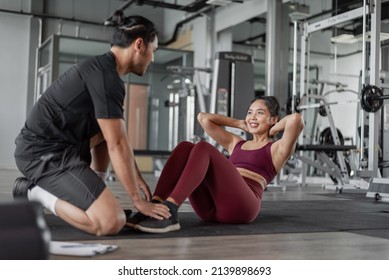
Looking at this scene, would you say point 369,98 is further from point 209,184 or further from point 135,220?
point 135,220

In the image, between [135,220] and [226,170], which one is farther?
[226,170]

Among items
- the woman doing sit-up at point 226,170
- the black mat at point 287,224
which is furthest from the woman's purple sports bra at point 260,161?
the black mat at point 287,224

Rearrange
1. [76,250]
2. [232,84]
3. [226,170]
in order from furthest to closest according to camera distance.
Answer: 1. [232,84]
2. [226,170]
3. [76,250]

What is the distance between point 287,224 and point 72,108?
1.27 metres

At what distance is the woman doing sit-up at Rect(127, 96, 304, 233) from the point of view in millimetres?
2061

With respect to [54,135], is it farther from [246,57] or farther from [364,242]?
[246,57]

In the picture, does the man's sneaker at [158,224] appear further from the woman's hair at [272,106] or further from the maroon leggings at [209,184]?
the woman's hair at [272,106]

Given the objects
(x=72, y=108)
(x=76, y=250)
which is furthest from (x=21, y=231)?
(x=72, y=108)

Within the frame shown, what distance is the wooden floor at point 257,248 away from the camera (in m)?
1.62

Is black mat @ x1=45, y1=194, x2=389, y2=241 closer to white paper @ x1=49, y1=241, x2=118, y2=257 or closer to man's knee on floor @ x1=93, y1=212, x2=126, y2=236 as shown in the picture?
man's knee on floor @ x1=93, y1=212, x2=126, y2=236

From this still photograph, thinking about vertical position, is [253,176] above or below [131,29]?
below

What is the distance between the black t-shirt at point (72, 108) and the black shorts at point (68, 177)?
0.13ft

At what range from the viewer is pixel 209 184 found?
2234 mm

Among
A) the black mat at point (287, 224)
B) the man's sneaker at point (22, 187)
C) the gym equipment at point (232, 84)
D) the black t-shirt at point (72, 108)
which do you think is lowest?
the black mat at point (287, 224)
